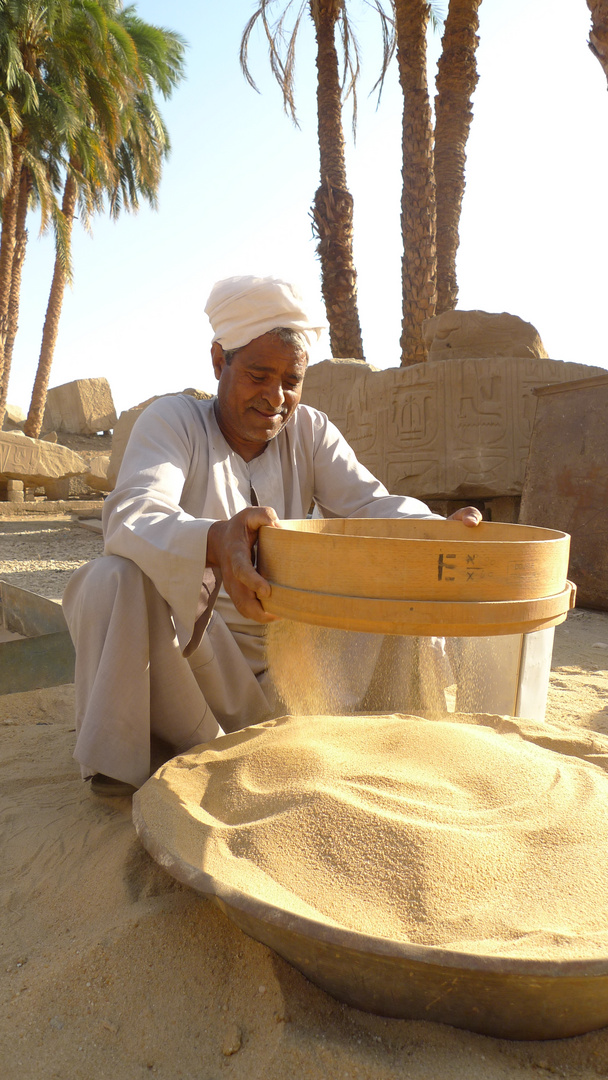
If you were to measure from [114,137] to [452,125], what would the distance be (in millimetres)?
7765

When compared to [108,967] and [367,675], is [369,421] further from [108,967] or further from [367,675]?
[108,967]

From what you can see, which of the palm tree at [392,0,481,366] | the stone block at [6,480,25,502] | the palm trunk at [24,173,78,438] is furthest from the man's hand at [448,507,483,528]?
the palm trunk at [24,173,78,438]

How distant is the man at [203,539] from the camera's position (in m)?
1.42

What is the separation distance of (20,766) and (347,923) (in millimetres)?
1296

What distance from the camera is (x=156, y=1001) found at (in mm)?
1050

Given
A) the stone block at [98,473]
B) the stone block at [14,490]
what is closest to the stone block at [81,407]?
the stone block at [98,473]

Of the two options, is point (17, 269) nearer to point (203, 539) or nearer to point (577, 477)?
point (577, 477)

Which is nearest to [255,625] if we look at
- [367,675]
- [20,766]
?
[367,675]

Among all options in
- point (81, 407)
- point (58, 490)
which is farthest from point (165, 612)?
point (81, 407)

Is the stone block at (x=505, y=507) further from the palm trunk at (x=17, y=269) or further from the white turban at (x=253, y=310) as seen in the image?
the palm trunk at (x=17, y=269)

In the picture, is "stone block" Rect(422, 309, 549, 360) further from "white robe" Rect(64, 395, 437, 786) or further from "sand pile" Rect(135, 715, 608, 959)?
"sand pile" Rect(135, 715, 608, 959)

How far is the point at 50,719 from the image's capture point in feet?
8.03

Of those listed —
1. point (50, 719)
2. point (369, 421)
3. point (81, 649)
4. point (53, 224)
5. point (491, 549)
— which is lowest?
point (50, 719)

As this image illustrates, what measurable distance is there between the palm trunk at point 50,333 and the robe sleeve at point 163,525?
1320 cm
